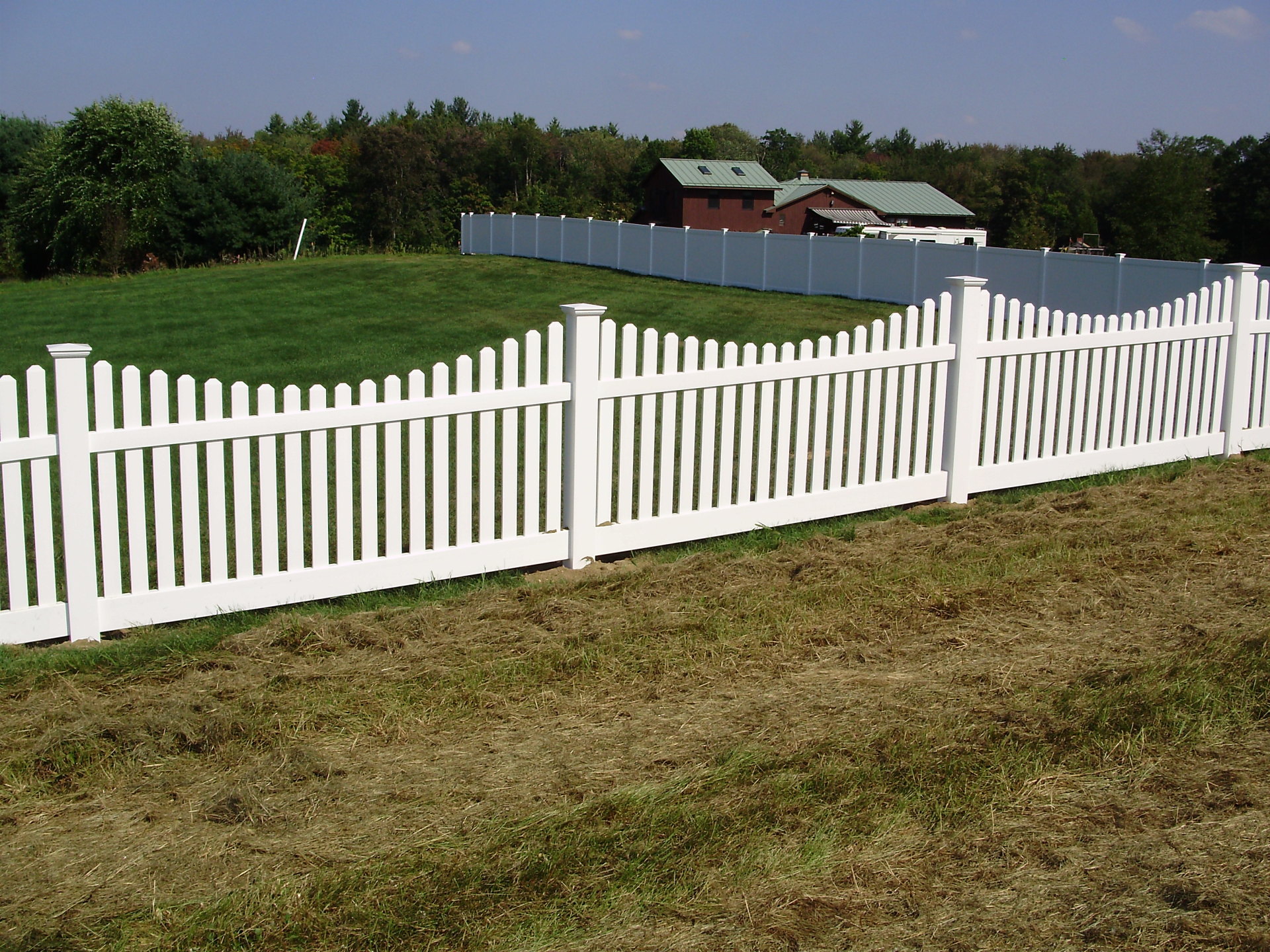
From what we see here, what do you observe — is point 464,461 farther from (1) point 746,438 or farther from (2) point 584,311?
(1) point 746,438

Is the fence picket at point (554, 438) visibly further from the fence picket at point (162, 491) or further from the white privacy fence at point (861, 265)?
the white privacy fence at point (861, 265)

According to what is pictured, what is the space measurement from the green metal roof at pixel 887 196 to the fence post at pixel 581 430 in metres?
61.6

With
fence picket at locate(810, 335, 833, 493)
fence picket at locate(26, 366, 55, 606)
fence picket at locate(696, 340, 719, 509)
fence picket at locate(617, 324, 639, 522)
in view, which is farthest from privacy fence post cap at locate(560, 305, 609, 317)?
fence picket at locate(26, 366, 55, 606)

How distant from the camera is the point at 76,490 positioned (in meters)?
4.90

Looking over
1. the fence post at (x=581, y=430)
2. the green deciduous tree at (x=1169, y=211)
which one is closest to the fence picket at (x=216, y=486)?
the fence post at (x=581, y=430)

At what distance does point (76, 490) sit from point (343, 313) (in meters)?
15.2

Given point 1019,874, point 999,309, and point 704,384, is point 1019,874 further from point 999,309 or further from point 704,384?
point 999,309

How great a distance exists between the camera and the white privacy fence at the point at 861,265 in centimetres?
1892

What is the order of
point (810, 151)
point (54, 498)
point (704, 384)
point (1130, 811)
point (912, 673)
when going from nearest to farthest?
point (1130, 811)
point (912, 673)
point (704, 384)
point (54, 498)
point (810, 151)

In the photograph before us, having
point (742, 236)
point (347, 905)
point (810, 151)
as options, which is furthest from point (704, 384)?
point (810, 151)

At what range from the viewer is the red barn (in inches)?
2352

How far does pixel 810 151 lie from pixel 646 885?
406ft

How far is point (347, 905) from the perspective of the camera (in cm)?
306

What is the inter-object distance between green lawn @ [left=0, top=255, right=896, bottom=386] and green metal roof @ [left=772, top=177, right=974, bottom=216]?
4019cm
